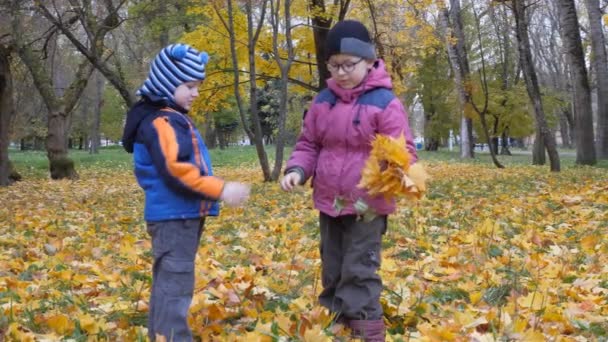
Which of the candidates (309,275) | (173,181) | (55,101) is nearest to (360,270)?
Answer: (173,181)

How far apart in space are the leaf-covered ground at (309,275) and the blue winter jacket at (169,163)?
60 centimetres

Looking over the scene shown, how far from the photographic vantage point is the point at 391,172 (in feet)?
8.64

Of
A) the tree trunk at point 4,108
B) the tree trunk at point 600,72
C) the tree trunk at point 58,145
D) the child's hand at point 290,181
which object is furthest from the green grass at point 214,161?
the child's hand at point 290,181

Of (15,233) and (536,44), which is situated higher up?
(536,44)

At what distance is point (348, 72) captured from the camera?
2.99m

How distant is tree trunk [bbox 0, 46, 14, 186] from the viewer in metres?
14.7

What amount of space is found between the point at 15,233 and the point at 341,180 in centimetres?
494

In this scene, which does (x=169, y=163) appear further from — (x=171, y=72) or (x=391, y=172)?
(x=391, y=172)

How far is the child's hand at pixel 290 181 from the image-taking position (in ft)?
9.67

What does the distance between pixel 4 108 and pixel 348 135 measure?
1397 cm

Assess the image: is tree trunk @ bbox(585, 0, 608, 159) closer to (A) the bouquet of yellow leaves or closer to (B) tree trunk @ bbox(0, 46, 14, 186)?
(B) tree trunk @ bbox(0, 46, 14, 186)

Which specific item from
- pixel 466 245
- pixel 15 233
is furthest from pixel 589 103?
pixel 15 233

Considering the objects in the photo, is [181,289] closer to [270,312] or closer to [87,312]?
[270,312]

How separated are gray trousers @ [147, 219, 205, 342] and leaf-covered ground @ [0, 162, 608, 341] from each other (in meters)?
0.31
